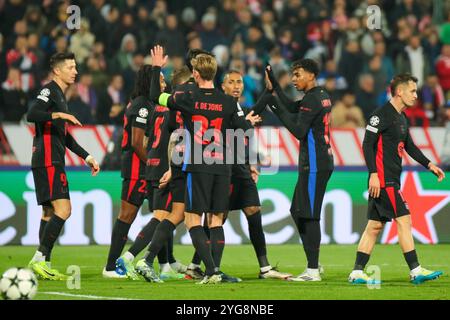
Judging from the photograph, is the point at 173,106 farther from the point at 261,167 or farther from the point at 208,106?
the point at 261,167

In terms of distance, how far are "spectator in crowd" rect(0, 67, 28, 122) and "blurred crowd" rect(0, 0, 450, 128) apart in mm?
16

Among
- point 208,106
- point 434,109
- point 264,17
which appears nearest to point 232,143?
point 208,106

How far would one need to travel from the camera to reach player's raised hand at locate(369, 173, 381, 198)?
966 centimetres

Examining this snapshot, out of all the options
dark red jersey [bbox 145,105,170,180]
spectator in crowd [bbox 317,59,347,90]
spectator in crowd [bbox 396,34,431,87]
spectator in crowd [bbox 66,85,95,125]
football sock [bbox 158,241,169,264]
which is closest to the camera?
dark red jersey [bbox 145,105,170,180]

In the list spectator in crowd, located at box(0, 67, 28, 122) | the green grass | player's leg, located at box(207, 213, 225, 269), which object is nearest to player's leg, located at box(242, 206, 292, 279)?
the green grass

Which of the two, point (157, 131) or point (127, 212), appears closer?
point (157, 131)

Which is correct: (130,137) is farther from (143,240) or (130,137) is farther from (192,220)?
(192,220)

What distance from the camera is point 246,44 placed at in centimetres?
1894

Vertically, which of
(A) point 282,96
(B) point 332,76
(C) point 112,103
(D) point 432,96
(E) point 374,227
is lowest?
(E) point 374,227

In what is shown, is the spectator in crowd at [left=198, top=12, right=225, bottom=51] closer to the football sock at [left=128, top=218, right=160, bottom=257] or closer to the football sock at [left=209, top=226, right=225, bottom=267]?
the football sock at [left=128, top=218, right=160, bottom=257]

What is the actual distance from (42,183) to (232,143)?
193 cm

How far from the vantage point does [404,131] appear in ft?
32.4

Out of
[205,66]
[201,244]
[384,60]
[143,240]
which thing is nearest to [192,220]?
[201,244]

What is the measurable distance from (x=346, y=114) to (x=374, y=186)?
7373 millimetres
